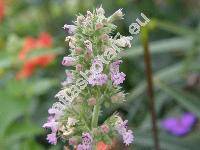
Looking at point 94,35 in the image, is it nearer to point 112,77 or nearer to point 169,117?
point 112,77

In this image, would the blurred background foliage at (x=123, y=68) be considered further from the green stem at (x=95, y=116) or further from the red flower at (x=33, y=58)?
the green stem at (x=95, y=116)

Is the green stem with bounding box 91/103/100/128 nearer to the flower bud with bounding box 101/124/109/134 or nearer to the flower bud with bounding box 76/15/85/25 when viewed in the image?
the flower bud with bounding box 101/124/109/134

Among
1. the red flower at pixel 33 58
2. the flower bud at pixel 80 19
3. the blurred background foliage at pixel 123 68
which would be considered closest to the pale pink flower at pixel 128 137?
the flower bud at pixel 80 19

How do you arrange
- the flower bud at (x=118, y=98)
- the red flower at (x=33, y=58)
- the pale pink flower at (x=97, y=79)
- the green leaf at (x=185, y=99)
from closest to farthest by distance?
the pale pink flower at (x=97, y=79), the flower bud at (x=118, y=98), the green leaf at (x=185, y=99), the red flower at (x=33, y=58)

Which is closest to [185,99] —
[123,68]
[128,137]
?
[123,68]

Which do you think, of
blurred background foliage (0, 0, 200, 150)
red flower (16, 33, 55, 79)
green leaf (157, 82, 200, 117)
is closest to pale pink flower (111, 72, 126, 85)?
blurred background foliage (0, 0, 200, 150)

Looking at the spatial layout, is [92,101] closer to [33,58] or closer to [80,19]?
[80,19]
